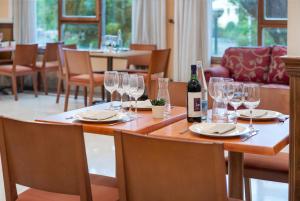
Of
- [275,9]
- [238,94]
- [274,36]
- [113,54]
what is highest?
[275,9]

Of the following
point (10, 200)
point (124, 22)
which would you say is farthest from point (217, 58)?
point (10, 200)

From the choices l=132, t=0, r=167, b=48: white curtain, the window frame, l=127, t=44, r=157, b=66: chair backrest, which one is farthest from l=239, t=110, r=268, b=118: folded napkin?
the window frame

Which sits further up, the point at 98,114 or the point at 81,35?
the point at 81,35

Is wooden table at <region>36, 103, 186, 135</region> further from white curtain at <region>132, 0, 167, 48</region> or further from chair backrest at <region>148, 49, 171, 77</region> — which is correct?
white curtain at <region>132, 0, 167, 48</region>

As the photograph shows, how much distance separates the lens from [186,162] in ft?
5.74

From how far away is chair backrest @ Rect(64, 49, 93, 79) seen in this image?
6207 millimetres

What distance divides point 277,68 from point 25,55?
364cm

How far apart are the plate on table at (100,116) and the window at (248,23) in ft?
14.5

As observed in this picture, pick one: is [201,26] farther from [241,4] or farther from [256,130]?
[256,130]

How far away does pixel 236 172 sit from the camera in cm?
263

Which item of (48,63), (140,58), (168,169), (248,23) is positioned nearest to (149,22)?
(140,58)

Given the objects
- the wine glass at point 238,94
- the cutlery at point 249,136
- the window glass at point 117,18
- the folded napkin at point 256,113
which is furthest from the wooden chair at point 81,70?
the cutlery at point 249,136

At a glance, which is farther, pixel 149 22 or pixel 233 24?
pixel 149 22

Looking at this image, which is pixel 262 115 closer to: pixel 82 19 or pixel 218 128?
pixel 218 128
